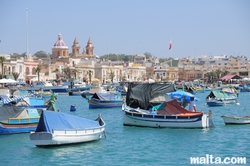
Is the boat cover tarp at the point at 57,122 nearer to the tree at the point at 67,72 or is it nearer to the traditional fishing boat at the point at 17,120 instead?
the traditional fishing boat at the point at 17,120

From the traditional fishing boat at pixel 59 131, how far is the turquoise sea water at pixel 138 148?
0.31m

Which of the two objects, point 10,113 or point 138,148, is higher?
point 10,113

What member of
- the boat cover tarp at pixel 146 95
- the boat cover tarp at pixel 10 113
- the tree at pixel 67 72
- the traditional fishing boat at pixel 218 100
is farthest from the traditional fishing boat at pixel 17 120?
the tree at pixel 67 72

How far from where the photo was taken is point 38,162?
845 inches

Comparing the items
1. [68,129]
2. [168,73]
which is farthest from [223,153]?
[168,73]

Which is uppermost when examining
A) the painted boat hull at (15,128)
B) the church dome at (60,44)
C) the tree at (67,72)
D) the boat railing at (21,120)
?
the church dome at (60,44)

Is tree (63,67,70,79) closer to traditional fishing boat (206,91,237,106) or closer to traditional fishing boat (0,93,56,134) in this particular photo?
traditional fishing boat (206,91,237,106)

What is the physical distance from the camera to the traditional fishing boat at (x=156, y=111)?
29.8m

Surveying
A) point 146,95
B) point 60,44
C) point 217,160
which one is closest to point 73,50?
point 60,44

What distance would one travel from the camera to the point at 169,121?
98.7 ft

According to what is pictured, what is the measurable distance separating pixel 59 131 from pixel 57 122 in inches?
20.5

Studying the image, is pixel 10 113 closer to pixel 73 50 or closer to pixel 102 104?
pixel 102 104

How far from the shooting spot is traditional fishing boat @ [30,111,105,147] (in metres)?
23.3

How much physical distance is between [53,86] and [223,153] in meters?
68.8
